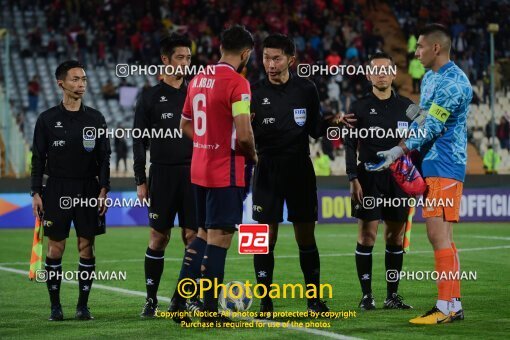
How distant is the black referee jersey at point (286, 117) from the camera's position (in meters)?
9.84

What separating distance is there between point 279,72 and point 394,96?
1481mm

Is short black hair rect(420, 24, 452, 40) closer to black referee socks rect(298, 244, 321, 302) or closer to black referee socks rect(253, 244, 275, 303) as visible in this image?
black referee socks rect(298, 244, 321, 302)

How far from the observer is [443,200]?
8.94m

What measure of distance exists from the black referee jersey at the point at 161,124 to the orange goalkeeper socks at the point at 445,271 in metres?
2.68

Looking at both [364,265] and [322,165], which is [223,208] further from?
[322,165]

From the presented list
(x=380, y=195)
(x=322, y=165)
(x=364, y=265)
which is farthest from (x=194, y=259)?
(x=322, y=165)

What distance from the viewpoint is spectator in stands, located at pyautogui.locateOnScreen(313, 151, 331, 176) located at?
84.6 ft

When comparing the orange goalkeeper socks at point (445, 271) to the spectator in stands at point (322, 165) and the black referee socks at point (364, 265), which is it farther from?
the spectator in stands at point (322, 165)

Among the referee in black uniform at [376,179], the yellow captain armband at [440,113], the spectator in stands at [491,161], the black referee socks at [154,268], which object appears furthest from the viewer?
the spectator in stands at [491,161]

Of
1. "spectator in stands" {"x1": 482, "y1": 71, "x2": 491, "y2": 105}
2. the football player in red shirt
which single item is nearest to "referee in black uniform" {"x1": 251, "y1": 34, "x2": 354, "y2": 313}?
the football player in red shirt

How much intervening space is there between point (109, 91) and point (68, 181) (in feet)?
65.8

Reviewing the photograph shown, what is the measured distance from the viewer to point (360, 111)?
10531mm

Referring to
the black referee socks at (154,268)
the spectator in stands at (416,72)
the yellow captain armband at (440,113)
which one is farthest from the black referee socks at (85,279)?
the spectator in stands at (416,72)

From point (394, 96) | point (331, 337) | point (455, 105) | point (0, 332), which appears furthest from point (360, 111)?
point (0, 332)
